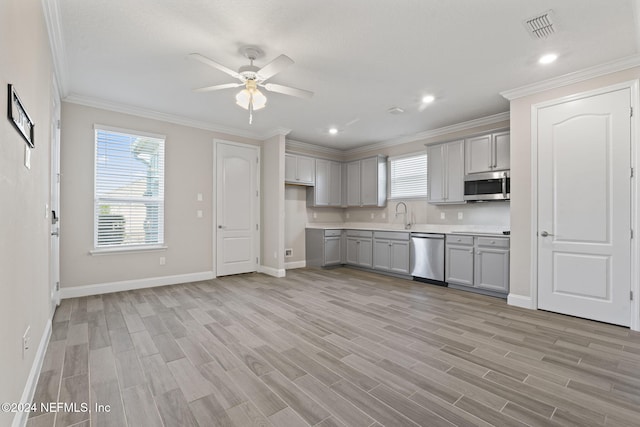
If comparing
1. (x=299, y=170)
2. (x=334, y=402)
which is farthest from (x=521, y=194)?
(x=299, y=170)

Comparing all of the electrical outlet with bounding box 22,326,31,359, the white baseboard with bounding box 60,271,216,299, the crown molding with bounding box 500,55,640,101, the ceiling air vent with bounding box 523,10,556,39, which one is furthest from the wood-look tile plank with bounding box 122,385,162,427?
the crown molding with bounding box 500,55,640,101

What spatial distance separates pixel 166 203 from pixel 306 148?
311cm

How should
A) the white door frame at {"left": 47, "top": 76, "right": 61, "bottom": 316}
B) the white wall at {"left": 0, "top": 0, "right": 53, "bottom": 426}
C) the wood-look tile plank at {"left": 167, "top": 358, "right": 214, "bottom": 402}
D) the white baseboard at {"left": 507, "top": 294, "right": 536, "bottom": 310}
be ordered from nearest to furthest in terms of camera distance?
1. the white wall at {"left": 0, "top": 0, "right": 53, "bottom": 426}
2. the wood-look tile plank at {"left": 167, "top": 358, "right": 214, "bottom": 402}
3. the white door frame at {"left": 47, "top": 76, "right": 61, "bottom": 316}
4. the white baseboard at {"left": 507, "top": 294, "right": 536, "bottom": 310}

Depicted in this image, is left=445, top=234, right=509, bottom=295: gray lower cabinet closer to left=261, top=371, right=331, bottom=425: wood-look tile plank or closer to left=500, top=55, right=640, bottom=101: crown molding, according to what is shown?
left=500, top=55, right=640, bottom=101: crown molding

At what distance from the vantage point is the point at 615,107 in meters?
3.18

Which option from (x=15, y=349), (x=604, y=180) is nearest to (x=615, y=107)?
(x=604, y=180)

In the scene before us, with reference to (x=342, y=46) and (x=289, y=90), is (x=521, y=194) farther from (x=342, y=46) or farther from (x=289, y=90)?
(x=289, y=90)

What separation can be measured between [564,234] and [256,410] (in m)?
3.73

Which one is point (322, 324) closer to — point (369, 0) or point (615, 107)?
point (369, 0)

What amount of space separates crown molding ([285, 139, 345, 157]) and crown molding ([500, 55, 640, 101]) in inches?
150

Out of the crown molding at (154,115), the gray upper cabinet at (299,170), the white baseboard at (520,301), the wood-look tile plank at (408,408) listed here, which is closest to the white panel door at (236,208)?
the crown molding at (154,115)

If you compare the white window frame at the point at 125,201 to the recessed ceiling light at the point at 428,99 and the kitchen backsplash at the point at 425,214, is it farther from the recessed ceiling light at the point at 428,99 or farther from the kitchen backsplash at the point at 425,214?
the recessed ceiling light at the point at 428,99

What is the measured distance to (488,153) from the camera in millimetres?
4652

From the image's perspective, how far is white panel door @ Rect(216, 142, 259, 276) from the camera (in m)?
5.48
